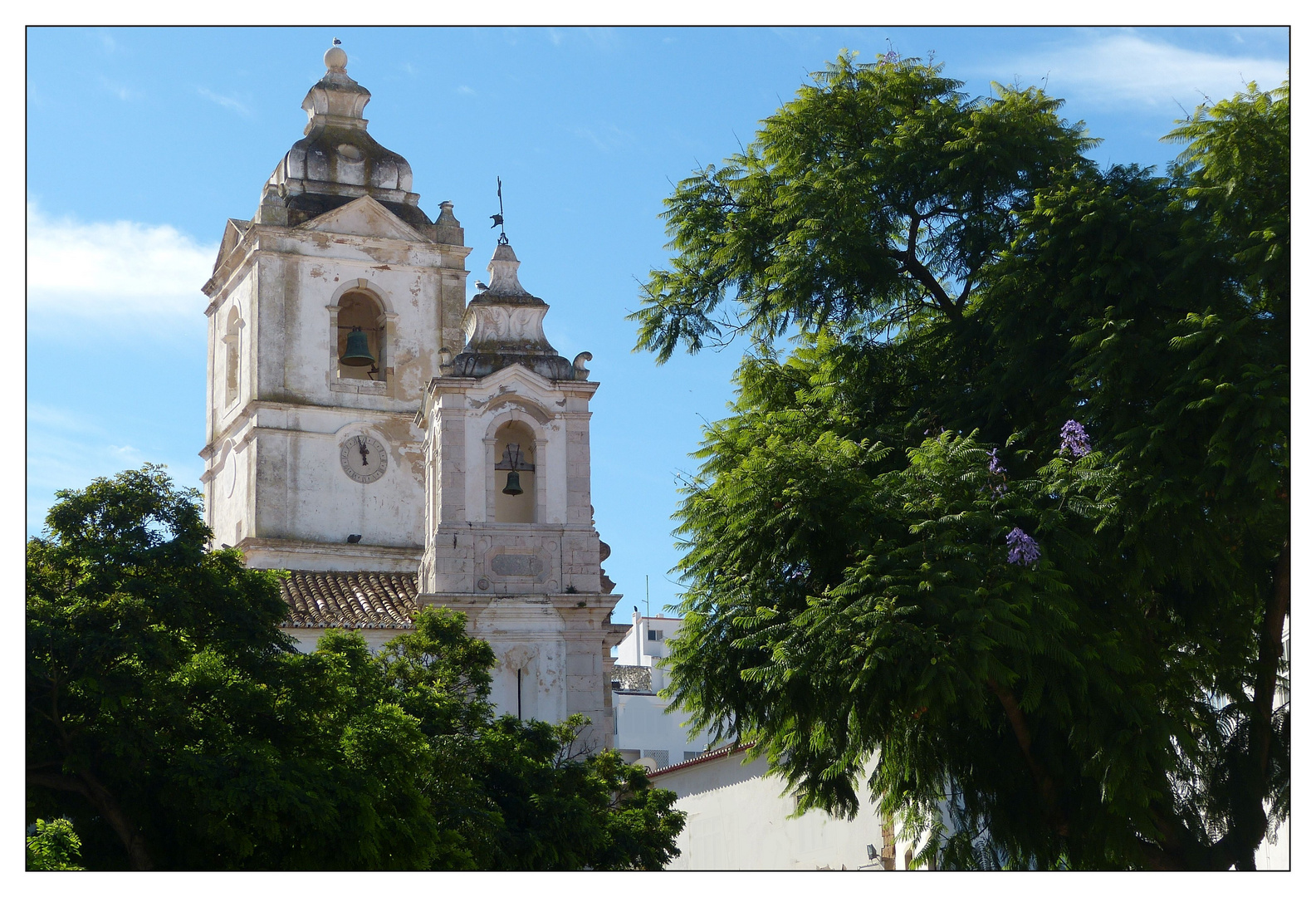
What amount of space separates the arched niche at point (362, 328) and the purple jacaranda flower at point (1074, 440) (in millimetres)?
17010

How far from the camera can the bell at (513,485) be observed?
26266mm

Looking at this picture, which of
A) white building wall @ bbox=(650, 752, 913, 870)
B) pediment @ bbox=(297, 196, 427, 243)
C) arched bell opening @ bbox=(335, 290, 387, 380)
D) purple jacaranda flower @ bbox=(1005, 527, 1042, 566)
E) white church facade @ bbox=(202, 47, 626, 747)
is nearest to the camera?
purple jacaranda flower @ bbox=(1005, 527, 1042, 566)

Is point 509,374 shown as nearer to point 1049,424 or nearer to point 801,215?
point 801,215

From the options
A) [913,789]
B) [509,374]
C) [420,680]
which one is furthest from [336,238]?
[913,789]

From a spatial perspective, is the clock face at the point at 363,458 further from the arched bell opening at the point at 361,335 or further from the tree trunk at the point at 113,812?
the tree trunk at the point at 113,812

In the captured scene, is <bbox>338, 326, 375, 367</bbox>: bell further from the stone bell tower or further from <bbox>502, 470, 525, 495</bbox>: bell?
<bbox>502, 470, 525, 495</bbox>: bell

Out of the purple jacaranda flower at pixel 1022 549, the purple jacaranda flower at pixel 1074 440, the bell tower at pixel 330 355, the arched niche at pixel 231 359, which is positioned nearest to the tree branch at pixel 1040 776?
the purple jacaranda flower at pixel 1022 549

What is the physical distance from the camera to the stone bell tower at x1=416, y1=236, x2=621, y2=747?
83.0 feet

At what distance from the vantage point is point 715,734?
17547 millimetres

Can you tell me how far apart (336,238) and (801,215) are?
14.5 m

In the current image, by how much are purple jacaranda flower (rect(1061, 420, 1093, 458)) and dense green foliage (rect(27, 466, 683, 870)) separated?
5.92 metres

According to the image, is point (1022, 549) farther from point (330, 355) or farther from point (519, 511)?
point (330, 355)

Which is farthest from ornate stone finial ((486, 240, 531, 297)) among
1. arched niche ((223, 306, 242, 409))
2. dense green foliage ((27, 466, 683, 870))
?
dense green foliage ((27, 466, 683, 870))

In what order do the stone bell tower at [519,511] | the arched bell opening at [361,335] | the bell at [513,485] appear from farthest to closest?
the arched bell opening at [361,335]
the bell at [513,485]
the stone bell tower at [519,511]
